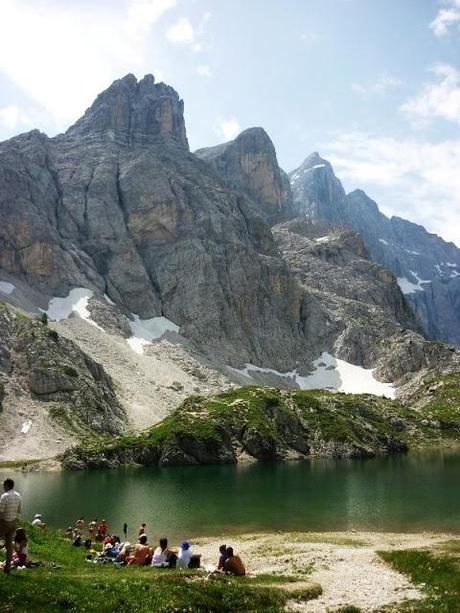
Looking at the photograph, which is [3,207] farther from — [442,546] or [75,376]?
[442,546]

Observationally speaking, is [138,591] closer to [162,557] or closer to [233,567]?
[233,567]

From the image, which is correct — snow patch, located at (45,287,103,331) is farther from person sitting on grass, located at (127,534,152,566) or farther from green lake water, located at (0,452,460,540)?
person sitting on grass, located at (127,534,152,566)

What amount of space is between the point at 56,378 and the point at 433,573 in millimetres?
110564

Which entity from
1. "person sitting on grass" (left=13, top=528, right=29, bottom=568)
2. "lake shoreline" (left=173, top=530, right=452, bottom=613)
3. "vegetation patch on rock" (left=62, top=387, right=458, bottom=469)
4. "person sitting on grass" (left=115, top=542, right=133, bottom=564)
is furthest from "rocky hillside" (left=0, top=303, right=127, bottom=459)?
"person sitting on grass" (left=13, top=528, right=29, bottom=568)

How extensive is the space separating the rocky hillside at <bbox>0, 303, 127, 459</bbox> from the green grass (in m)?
87.1

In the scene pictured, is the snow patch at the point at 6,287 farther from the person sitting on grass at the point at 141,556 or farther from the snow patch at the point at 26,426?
the person sitting on grass at the point at 141,556

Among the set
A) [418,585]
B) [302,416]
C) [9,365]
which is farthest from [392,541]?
[9,365]

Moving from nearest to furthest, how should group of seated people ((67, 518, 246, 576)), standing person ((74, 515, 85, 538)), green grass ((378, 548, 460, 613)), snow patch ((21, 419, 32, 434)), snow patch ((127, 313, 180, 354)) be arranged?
green grass ((378, 548, 460, 613))
group of seated people ((67, 518, 246, 576))
standing person ((74, 515, 85, 538))
snow patch ((21, 419, 32, 434))
snow patch ((127, 313, 180, 354))

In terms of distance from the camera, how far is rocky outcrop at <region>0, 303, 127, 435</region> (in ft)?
400

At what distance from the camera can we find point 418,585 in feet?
84.1

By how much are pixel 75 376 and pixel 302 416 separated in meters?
53.0

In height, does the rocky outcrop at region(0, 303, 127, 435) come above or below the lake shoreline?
above

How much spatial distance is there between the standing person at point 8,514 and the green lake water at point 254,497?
101 feet

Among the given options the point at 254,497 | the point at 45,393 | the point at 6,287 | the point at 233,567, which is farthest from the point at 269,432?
the point at 6,287
